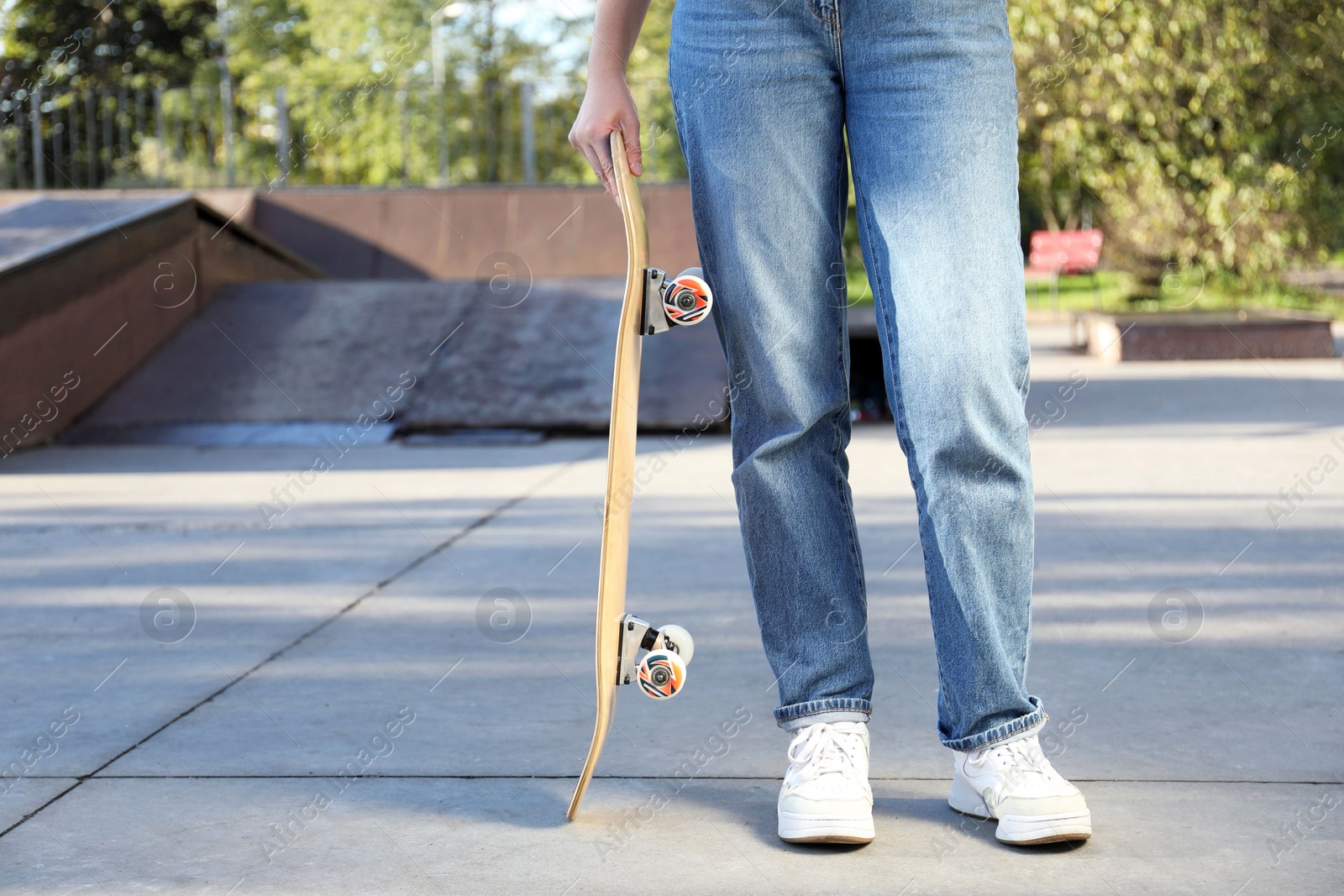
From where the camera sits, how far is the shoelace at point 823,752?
5.89ft

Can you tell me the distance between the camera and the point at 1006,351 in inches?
69.5

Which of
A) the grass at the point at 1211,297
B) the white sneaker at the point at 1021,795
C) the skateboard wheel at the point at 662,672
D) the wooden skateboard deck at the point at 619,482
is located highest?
the wooden skateboard deck at the point at 619,482

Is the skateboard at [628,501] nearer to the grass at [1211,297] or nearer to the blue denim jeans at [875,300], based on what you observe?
the blue denim jeans at [875,300]

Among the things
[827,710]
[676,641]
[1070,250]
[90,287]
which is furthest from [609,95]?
[1070,250]

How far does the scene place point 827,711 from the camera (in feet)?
6.11

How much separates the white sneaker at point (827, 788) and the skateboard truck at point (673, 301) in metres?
0.61

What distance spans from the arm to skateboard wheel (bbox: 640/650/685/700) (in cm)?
69

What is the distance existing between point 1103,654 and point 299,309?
642 centimetres

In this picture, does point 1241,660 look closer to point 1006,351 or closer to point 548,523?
point 1006,351

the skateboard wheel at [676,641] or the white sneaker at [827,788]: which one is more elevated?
the skateboard wheel at [676,641]

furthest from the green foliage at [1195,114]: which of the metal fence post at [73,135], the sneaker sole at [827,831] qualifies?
the sneaker sole at [827,831]

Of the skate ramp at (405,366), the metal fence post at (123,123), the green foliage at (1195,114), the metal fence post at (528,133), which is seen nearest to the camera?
the skate ramp at (405,366)

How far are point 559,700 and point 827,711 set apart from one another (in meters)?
0.72

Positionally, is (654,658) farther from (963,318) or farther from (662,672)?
(963,318)
